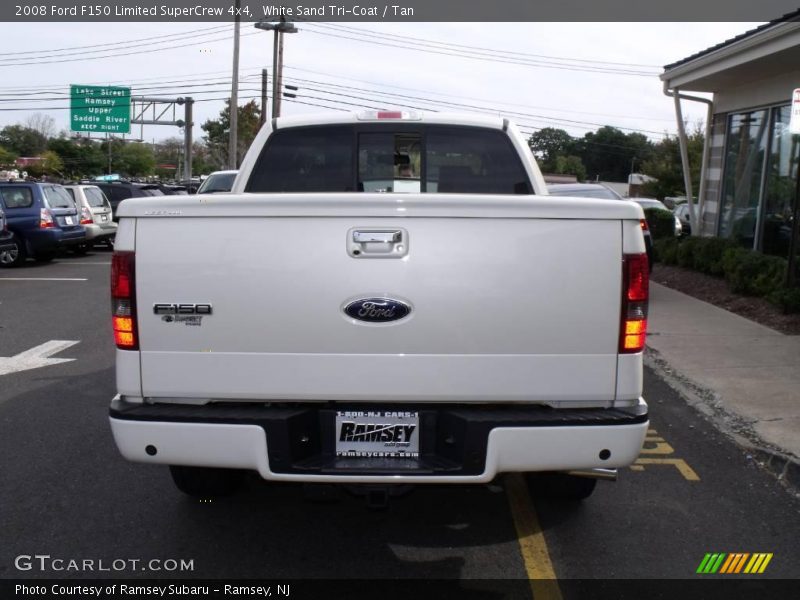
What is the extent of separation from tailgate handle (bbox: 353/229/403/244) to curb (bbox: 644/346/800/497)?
10.6 feet

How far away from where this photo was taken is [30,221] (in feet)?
56.5

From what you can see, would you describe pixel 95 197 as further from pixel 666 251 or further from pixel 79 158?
pixel 79 158

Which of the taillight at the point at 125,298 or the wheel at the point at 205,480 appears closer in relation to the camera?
the taillight at the point at 125,298

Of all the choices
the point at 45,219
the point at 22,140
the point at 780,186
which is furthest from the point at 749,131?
the point at 22,140

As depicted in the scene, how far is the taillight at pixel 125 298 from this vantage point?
330 cm

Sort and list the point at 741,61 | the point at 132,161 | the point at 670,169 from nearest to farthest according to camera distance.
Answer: the point at 741,61, the point at 670,169, the point at 132,161

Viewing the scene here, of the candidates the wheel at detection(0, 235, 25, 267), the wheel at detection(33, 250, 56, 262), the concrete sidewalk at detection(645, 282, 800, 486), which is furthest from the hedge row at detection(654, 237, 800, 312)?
the wheel at detection(0, 235, 25, 267)

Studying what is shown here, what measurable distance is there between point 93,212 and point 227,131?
64.7 m

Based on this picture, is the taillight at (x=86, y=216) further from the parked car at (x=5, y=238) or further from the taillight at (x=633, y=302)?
the taillight at (x=633, y=302)

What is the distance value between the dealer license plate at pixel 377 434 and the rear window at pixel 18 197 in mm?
16124

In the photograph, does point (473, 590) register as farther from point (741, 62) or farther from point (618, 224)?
point (741, 62)

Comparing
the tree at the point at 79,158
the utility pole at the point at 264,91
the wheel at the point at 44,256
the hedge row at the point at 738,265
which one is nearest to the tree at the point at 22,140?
the tree at the point at 79,158

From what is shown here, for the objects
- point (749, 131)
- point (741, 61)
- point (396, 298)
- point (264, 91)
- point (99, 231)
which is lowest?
point (99, 231)

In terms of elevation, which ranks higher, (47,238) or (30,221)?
(30,221)
